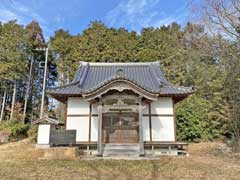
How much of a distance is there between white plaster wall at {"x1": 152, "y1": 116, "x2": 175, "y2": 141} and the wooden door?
3.10 feet

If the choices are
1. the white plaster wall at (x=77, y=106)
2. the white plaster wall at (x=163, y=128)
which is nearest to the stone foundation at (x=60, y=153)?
the white plaster wall at (x=77, y=106)

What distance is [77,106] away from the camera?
12.1 m

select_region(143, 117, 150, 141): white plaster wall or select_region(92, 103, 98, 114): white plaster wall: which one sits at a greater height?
select_region(92, 103, 98, 114): white plaster wall

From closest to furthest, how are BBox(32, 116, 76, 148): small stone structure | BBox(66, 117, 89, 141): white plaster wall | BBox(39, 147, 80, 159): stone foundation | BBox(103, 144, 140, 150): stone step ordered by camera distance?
BBox(39, 147, 80, 159): stone foundation < BBox(32, 116, 76, 148): small stone structure < BBox(103, 144, 140, 150): stone step < BBox(66, 117, 89, 141): white plaster wall

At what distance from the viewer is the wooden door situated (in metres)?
11.9

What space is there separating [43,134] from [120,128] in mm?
3880

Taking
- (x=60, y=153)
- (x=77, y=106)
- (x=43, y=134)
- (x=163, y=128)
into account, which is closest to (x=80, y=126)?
(x=77, y=106)

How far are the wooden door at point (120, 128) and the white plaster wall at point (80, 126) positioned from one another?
0.92m

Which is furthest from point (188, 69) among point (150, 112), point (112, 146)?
point (112, 146)

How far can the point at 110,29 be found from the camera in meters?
29.6

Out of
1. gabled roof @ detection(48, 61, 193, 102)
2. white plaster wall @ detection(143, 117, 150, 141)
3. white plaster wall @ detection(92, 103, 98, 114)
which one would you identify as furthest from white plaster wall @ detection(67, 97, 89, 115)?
white plaster wall @ detection(143, 117, 150, 141)

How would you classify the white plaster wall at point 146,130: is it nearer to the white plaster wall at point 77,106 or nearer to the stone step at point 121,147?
the stone step at point 121,147

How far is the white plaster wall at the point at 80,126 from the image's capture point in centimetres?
1175

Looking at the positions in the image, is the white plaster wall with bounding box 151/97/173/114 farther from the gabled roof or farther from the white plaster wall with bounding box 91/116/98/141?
the white plaster wall with bounding box 91/116/98/141
